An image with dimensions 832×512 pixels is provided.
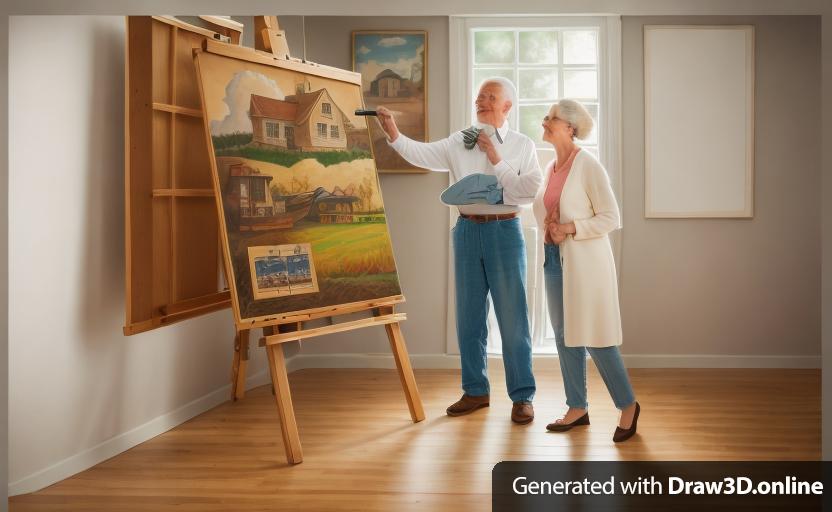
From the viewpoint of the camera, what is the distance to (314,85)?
3.90 m

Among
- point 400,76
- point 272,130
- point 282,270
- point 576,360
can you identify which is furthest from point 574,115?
point 400,76

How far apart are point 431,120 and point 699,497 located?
317cm

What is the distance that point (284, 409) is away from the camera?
3385 millimetres

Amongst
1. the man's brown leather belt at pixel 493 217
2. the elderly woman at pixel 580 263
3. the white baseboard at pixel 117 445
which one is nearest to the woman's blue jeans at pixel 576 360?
the elderly woman at pixel 580 263

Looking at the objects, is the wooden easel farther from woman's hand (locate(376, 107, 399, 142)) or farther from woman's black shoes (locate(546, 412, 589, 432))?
woman's black shoes (locate(546, 412, 589, 432))

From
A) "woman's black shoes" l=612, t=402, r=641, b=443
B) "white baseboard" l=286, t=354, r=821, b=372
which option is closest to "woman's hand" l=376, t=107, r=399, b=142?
"woman's black shoes" l=612, t=402, r=641, b=443

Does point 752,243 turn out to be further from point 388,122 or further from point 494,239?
point 388,122

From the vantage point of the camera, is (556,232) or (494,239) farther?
(494,239)

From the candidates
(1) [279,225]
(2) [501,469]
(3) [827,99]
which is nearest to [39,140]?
(1) [279,225]

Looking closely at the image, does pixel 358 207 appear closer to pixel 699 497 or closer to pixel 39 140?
pixel 39 140

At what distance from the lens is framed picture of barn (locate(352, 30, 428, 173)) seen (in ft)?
17.8

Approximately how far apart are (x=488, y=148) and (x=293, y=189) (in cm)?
102

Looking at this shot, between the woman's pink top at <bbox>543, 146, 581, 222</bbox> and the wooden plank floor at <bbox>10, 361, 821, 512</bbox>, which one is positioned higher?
the woman's pink top at <bbox>543, 146, 581, 222</bbox>

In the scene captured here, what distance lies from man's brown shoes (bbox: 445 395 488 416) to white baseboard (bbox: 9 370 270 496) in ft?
4.08
